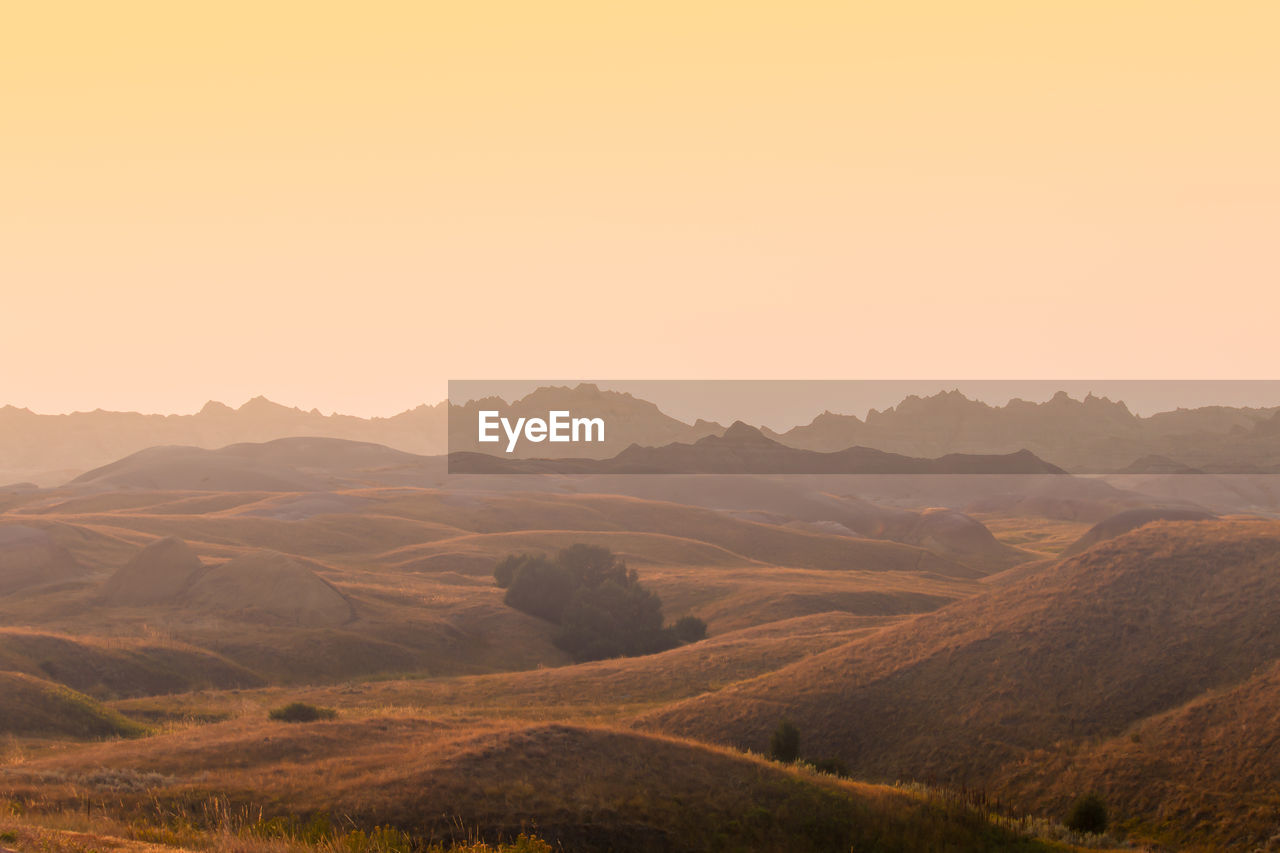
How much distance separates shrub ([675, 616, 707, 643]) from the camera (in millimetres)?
61819

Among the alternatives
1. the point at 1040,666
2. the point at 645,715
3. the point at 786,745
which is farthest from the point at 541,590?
the point at 1040,666

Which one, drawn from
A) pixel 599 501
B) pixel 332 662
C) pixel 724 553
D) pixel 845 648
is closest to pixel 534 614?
pixel 332 662

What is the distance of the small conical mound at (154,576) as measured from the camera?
2347 inches

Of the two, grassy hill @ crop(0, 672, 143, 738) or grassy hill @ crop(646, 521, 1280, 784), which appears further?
grassy hill @ crop(0, 672, 143, 738)

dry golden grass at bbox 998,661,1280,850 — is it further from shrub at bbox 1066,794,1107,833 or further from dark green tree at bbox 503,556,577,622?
dark green tree at bbox 503,556,577,622

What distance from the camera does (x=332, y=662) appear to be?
50.1 meters

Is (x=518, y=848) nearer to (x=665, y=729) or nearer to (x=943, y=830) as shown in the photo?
(x=943, y=830)

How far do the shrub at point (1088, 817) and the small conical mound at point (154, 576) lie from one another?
53650 millimetres

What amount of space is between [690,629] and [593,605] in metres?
6.50

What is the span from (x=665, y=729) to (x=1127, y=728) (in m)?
14.2

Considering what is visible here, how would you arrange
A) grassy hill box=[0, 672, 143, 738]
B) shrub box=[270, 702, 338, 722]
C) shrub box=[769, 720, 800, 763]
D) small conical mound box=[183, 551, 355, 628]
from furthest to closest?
small conical mound box=[183, 551, 355, 628]
grassy hill box=[0, 672, 143, 738]
shrub box=[769, 720, 800, 763]
shrub box=[270, 702, 338, 722]

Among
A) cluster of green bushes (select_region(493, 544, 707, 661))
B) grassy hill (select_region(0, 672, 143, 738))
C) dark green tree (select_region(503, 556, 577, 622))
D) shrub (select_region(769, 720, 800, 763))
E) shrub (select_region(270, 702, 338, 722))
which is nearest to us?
shrub (select_region(270, 702, 338, 722))

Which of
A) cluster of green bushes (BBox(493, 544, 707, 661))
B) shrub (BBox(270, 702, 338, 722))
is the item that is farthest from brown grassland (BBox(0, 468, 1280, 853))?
cluster of green bushes (BBox(493, 544, 707, 661))

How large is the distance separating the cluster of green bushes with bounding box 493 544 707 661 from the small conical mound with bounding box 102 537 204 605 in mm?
20824
